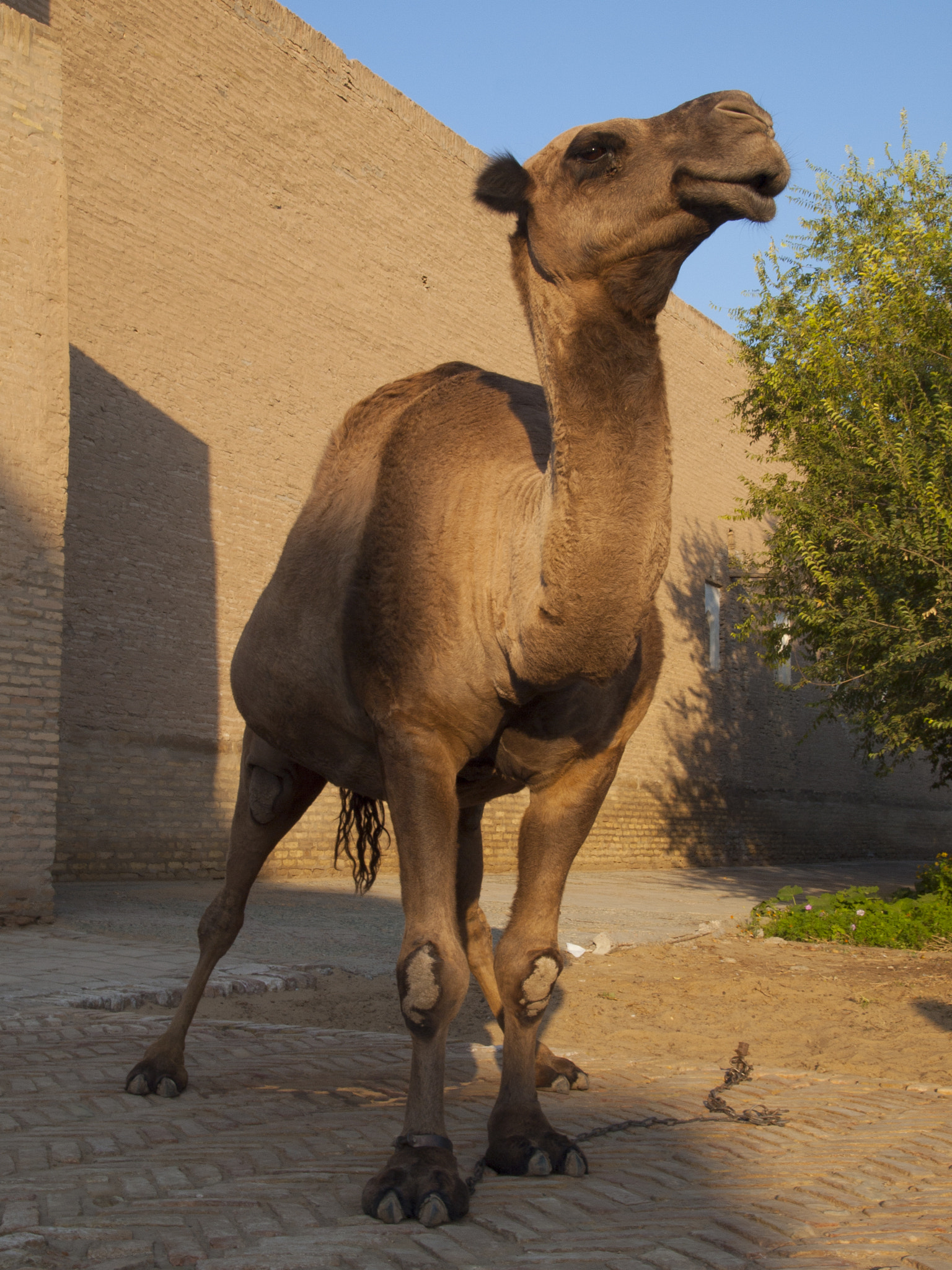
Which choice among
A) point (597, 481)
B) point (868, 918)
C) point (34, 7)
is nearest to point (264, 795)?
point (597, 481)

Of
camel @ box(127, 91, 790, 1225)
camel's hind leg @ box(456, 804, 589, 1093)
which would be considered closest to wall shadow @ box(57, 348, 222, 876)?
camel's hind leg @ box(456, 804, 589, 1093)

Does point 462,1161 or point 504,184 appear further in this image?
point 462,1161

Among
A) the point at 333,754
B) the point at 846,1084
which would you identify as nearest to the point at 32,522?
the point at 333,754

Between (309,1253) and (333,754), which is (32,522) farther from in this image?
(309,1253)

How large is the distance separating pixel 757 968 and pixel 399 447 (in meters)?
6.36

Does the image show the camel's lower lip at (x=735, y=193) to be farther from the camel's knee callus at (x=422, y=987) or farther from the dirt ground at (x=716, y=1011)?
the dirt ground at (x=716, y=1011)

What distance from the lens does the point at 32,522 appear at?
9.28 m

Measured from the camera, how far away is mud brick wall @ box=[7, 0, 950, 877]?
42.8 ft

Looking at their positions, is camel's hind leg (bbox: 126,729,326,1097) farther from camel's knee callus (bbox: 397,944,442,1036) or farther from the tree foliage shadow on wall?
the tree foliage shadow on wall

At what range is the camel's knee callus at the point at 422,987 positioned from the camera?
302 cm

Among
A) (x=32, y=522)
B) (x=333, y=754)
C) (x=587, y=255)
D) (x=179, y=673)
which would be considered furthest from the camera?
(x=179, y=673)

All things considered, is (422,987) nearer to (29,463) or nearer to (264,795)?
(264,795)

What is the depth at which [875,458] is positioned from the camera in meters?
10.9

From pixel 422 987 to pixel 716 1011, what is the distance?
14.7 feet
